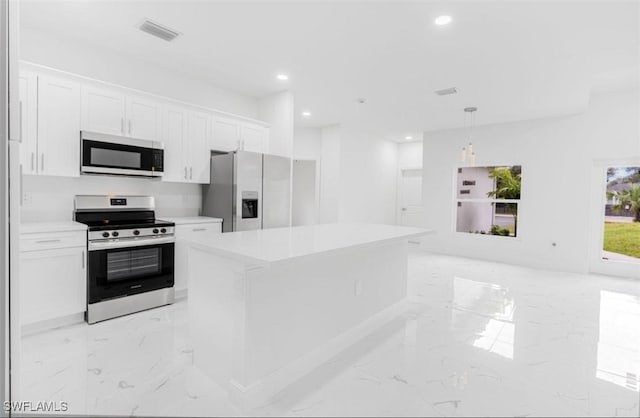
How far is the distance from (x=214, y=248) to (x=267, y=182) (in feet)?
7.84

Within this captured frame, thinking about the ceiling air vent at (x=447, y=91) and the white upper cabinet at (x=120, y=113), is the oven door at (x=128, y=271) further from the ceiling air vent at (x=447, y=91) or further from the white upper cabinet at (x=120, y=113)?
the ceiling air vent at (x=447, y=91)

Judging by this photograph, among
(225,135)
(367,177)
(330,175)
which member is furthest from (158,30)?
(367,177)

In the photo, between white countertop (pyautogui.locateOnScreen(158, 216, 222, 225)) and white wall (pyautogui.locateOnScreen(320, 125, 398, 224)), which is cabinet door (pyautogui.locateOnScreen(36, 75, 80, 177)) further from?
white wall (pyautogui.locateOnScreen(320, 125, 398, 224))

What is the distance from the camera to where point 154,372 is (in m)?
2.15

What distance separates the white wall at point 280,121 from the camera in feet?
15.3

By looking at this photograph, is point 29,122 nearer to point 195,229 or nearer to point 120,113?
point 120,113

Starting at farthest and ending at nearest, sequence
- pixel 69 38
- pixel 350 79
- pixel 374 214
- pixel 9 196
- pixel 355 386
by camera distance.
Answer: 1. pixel 374 214
2. pixel 350 79
3. pixel 69 38
4. pixel 355 386
5. pixel 9 196

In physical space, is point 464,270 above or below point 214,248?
below

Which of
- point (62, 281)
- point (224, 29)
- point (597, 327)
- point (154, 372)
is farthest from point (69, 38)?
point (597, 327)

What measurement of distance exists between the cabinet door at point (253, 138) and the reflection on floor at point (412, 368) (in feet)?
7.27

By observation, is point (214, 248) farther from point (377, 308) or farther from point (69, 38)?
point (69, 38)

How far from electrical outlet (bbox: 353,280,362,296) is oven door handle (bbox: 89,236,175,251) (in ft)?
6.75
